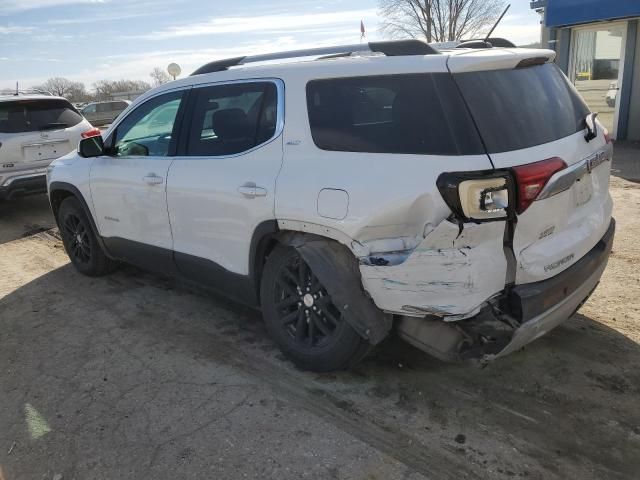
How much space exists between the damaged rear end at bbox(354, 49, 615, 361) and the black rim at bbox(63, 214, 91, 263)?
3.47 metres

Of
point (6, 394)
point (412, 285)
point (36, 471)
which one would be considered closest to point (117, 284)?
point (6, 394)

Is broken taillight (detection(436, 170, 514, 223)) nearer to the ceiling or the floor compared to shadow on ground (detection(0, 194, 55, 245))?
nearer to the ceiling

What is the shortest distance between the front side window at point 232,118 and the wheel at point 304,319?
2.53ft

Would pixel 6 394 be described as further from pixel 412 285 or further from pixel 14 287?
pixel 412 285

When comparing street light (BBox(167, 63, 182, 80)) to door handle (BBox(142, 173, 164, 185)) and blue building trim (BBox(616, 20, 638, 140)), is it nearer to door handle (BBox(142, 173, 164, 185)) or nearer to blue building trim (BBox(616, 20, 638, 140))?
blue building trim (BBox(616, 20, 638, 140))

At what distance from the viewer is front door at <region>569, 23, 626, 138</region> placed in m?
11.8

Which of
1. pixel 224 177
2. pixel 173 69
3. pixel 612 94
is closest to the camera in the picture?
pixel 224 177

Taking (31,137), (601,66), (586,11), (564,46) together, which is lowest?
(601,66)

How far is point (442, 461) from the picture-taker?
265 cm

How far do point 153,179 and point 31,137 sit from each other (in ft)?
15.3

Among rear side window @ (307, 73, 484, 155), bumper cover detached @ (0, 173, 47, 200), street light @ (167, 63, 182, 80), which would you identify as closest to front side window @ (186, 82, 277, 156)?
rear side window @ (307, 73, 484, 155)

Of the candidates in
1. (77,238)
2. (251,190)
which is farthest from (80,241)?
(251,190)

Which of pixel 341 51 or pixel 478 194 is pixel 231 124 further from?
pixel 478 194

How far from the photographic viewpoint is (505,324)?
8.85 feet
